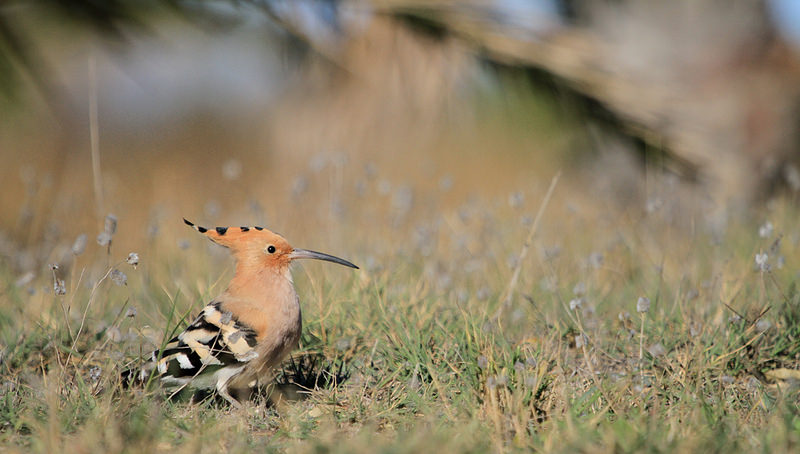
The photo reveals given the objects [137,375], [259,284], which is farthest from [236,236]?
[137,375]

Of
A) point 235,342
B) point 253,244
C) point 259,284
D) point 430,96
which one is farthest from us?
point 430,96

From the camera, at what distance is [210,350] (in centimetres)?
253

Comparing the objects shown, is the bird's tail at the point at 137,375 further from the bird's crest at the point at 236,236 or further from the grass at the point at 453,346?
the bird's crest at the point at 236,236

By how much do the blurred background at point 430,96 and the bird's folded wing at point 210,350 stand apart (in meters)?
1.21

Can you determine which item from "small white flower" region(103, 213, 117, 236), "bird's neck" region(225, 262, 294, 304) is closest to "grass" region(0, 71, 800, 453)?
"small white flower" region(103, 213, 117, 236)

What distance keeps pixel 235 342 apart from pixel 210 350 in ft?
0.30

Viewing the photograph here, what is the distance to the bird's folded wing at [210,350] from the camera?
2539mm

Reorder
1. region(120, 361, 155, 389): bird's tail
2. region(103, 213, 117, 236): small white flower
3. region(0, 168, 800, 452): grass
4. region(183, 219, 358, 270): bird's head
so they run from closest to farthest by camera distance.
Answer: region(0, 168, 800, 452): grass < region(120, 361, 155, 389): bird's tail < region(103, 213, 117, 236): small white flower < region(183, 219, 358, 270): bird's head

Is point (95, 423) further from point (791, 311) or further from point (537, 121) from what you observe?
point (537, 121)

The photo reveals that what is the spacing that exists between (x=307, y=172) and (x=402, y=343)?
4326mm

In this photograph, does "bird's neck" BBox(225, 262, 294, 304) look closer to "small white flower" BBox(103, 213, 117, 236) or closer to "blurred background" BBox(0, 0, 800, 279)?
"small white flower" BBox(103, 213, 117, 236)

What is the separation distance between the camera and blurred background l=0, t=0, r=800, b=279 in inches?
180

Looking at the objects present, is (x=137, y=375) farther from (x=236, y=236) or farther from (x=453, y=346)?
(x=453, y=346)

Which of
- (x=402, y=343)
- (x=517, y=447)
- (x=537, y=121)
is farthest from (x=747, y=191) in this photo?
(x=517, y=447)
